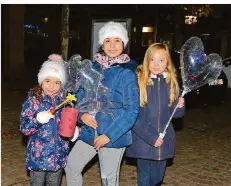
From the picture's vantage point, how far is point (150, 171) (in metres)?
3.88

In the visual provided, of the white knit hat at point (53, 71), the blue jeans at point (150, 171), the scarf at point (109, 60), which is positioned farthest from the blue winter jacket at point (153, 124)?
the white knit hat at point (53, 71)

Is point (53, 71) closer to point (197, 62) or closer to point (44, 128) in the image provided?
point (44, 128)

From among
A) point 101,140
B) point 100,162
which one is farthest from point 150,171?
point 101,140

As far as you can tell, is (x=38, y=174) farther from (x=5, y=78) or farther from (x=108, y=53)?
(x=5, y=78)

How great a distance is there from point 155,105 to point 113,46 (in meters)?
0.70

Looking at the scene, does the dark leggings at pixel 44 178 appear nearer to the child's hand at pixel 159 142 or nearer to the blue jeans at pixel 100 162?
the blue jeans at pixel 100 162

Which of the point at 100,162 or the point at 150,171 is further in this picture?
the point at 150,171

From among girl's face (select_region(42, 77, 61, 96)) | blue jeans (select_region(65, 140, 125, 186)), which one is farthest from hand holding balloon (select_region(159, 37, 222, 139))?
girl's face (select_region(42, 77, 61, 96))

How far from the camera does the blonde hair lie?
3611mm

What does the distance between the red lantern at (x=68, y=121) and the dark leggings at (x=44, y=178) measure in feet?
1.89

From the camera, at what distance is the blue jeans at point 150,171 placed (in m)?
3.84

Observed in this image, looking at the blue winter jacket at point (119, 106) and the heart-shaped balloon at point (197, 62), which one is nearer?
the blue winter jacket at point (119, 106)

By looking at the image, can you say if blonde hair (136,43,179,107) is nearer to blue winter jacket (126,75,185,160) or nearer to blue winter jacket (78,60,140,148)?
blue winter jacket (126,75,185,160)

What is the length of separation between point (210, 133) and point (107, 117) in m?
5.09
